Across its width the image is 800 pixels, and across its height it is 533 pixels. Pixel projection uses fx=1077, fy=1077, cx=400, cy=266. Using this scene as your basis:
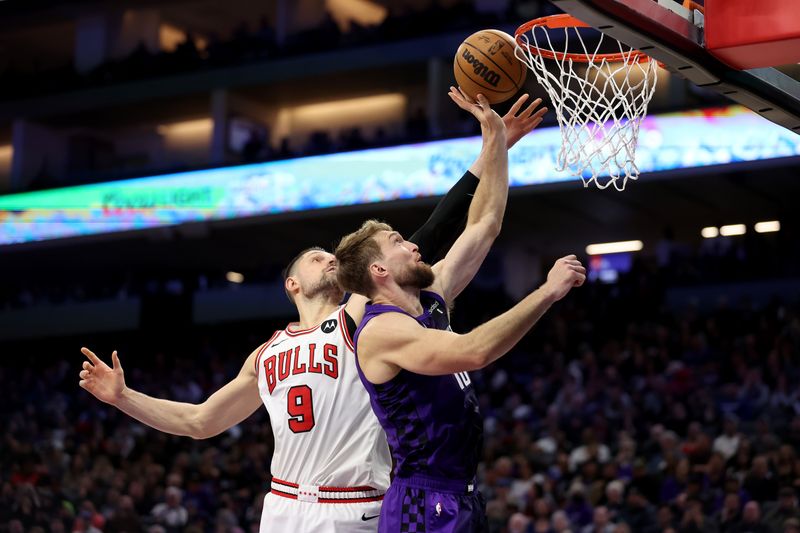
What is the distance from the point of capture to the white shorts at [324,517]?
4602mm

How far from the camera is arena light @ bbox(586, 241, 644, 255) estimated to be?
23.0 meters

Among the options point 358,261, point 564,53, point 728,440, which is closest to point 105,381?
point 358,261

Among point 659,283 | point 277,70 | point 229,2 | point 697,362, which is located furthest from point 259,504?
point 229,2

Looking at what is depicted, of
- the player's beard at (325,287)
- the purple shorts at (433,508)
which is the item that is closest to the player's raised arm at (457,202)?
the player's beard at (325,287)

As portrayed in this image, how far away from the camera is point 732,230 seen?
21609 millimetres

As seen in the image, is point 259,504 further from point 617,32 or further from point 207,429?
point 617,32

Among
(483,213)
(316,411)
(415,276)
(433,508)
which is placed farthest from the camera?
(483,213)

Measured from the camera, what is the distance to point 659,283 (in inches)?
681

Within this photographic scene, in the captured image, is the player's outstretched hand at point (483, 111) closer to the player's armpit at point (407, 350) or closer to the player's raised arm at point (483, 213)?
the player's raised arm at point (483, 213)

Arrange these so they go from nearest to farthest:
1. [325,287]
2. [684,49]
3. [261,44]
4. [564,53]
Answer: [684,49], [325,287], [564,53], [261,44]

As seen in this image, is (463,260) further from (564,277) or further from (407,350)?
(564,277)

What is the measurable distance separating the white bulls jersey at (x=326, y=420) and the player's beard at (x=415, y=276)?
641 millimetres

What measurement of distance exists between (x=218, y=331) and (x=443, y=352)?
1818 centimetres

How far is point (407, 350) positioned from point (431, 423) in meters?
0.33
